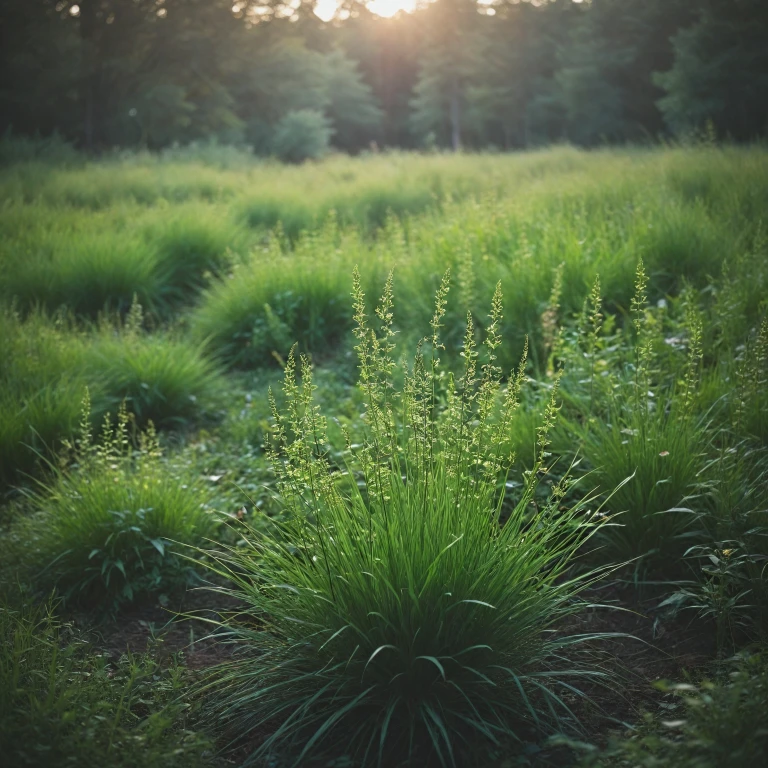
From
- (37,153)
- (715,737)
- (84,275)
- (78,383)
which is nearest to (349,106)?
(37,153)

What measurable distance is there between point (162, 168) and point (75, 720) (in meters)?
14.5

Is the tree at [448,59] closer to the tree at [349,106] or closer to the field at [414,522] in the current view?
the tree at [349,106]

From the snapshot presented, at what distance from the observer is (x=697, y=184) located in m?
7.14

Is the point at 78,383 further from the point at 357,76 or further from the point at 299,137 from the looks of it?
the point at 357,76

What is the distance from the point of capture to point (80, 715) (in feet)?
6.00

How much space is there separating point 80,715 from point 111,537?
128 cm

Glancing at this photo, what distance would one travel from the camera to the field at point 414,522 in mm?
1945

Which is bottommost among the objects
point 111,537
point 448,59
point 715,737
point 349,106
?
point 111,537

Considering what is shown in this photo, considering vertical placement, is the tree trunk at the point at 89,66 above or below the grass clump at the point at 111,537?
above

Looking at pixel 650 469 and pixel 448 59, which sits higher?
pixel 448 59

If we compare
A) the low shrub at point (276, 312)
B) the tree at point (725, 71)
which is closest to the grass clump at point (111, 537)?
the low shrub at point (276, 312)

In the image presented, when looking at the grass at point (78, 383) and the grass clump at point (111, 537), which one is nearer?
the grass clump at point (111, 537)

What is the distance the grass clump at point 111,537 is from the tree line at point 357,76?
9.68m

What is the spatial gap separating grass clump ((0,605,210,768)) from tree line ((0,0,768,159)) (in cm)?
1051
